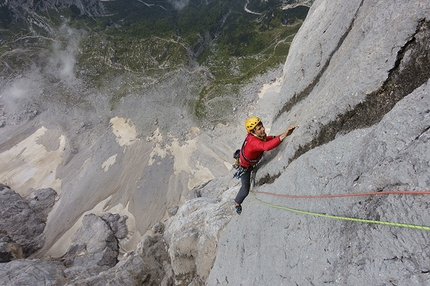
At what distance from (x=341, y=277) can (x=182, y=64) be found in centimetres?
4462

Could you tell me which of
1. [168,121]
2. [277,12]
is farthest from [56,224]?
[277,12]

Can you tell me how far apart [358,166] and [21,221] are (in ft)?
102

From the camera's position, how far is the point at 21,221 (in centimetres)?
2367

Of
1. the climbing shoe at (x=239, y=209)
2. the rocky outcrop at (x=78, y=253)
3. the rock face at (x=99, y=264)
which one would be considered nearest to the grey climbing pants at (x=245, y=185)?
the climbing shoe at (x=239, y=209)

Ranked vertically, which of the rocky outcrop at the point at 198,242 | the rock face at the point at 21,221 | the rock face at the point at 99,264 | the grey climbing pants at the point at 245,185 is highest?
the grey climbing pants at the point at 245,185

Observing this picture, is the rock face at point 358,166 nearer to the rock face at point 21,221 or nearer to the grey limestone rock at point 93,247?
the grey limestone rock at point 93,247

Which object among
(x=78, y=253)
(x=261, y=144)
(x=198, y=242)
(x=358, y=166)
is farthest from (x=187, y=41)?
(x=358, y=166)

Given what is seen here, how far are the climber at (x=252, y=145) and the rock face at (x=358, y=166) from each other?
589 mm

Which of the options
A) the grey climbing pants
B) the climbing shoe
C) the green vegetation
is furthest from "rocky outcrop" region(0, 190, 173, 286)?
the green vegetation

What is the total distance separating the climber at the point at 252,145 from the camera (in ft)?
21.1

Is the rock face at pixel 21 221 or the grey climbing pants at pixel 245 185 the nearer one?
the grey climbing pants at pixel 245 185

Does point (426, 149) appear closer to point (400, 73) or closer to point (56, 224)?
point (400, 73)

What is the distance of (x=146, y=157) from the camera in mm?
28219

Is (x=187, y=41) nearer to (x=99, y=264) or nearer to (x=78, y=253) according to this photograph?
(x=78, y=253)
